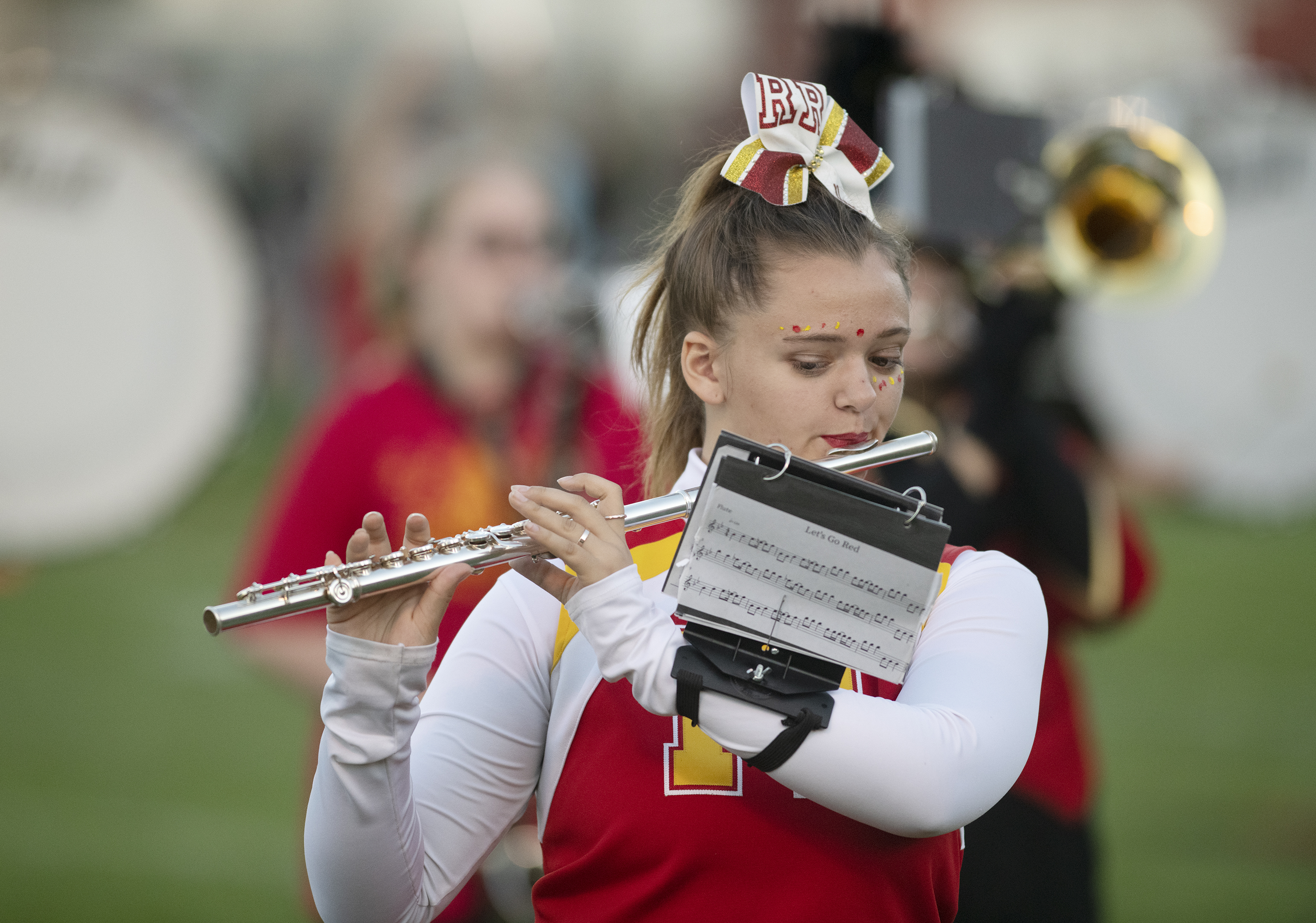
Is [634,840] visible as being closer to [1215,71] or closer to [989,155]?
[989,155]

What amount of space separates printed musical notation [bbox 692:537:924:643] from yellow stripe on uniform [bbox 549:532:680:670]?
26 centimetres

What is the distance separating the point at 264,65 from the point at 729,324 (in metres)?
16.7

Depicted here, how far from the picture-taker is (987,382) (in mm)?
3715

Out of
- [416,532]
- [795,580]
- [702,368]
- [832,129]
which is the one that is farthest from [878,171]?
[416,532]

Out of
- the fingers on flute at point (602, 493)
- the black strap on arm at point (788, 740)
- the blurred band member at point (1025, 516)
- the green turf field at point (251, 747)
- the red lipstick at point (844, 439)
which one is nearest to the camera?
the black strap on arm at point (788, 740)

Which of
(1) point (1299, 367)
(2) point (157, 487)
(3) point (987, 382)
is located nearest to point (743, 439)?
(3) point (987, 382)

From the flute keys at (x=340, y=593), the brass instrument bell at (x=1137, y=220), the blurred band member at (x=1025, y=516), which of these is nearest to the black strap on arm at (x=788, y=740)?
the flute keys at (x=340, y=593)

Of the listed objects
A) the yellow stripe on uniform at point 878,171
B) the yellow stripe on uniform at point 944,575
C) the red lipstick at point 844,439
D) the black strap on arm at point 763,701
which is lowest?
the yellow stripe on uniform at point 944,575

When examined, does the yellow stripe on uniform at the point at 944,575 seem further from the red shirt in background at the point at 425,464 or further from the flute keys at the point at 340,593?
the red shirt in background at the point at 425,464

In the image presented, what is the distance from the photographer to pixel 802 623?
1446 mm

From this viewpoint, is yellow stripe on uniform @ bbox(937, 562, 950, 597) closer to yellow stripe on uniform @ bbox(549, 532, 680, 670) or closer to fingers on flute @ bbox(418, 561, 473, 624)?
yellow stripe on uniform @ bbox(549, 532, 680, 670)

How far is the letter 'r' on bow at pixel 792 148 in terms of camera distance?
1.73m

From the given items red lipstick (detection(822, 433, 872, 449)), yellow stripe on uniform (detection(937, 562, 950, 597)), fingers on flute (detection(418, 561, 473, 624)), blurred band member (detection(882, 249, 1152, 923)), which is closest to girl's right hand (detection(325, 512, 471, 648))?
fingers on flute (detection(418, 561, 473, 624))

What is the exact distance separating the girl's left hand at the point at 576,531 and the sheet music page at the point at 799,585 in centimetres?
8
